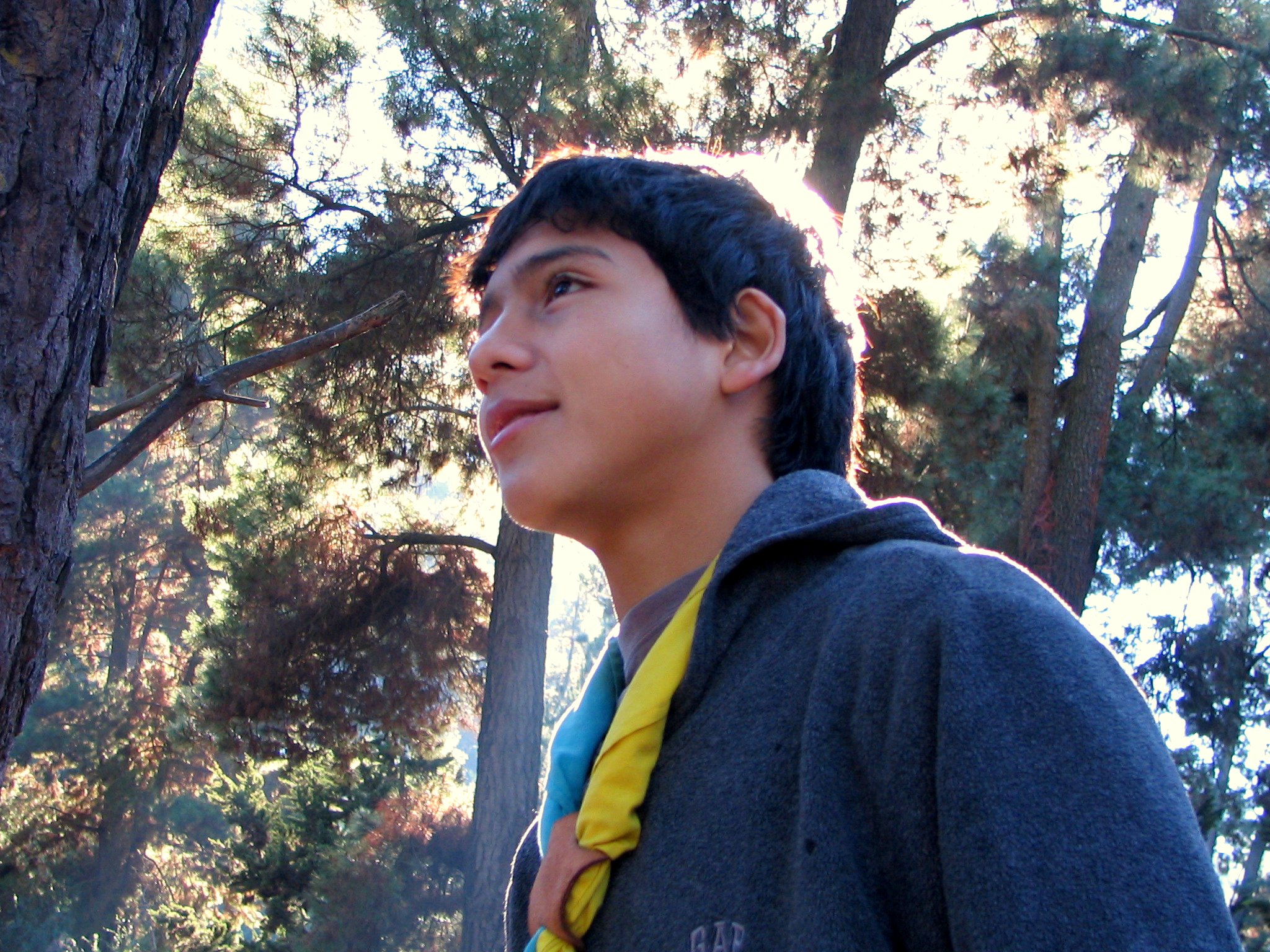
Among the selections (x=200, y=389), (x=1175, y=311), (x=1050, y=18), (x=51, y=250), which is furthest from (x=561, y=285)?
(x=1175, y=311)

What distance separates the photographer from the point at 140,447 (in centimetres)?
248

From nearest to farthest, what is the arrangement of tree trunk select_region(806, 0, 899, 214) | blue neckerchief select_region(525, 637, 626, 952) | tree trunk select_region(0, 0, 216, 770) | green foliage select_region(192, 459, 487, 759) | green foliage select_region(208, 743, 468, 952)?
blue neckerchief select_region(525, 637, 626, 952)
tree trunk select_region(0, 0, 216, 770)
tree trunk select_region(806, 0, 899, 214)
green foliage select_region(192, 459, 487, 759)
green foliage select_region(208, 743, 468, 952)

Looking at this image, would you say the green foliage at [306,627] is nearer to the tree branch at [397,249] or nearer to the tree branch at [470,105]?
the tree branch at [397,249]

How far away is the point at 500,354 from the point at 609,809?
562mm

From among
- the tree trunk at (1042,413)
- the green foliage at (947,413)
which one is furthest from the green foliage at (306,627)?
the tree trunk at (1042,413)

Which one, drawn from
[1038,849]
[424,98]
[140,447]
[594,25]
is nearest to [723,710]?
[1038,849]

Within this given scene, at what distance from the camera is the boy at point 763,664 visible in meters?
0.72

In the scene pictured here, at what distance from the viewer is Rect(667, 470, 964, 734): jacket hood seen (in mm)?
1007

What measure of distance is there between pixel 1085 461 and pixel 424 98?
5810 millimetres

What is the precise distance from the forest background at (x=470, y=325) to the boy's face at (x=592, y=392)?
4769 mm

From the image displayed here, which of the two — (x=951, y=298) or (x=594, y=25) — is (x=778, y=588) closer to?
(x=951, y=298)

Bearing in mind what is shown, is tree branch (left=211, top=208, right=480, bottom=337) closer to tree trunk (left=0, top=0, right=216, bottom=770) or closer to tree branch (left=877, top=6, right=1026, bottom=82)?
tree branch (left=877, top=6, right=1026, bottom=82)

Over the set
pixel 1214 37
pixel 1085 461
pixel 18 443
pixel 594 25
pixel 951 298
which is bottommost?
pixel 18 443

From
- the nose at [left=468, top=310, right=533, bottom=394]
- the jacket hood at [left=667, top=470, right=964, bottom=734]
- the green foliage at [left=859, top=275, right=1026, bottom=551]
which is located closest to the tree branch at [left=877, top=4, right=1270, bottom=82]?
the green foliage at [left=859, top=275, right=1026, bottom=551]
